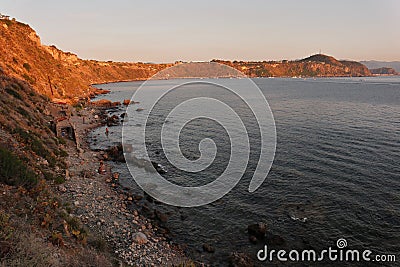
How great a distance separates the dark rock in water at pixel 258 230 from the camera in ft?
61.5

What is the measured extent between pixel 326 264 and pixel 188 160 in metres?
20.6

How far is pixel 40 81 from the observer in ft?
193

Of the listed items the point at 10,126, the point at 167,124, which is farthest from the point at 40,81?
the point at 10,126

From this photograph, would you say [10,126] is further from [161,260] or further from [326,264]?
[326,264]

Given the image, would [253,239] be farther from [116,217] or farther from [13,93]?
[13,93]

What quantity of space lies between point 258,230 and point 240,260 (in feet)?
11.4

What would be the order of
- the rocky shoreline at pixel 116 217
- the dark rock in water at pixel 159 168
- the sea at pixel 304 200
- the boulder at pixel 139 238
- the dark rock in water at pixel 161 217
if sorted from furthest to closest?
the dark rock in water at pixel 159 168 < the dark rock in water at pixel 161 217 < the sea at pixel 304 200 < the boulder at pixel 139 238 < the rocky shoreline at pixel 116 217

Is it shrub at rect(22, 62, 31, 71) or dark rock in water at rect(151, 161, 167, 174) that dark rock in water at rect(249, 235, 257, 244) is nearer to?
dark rock in water at rect(151, 161, 167, 174)

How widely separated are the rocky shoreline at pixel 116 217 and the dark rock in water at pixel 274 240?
19.8 feet

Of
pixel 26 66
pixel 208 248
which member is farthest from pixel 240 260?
pixel 26 66

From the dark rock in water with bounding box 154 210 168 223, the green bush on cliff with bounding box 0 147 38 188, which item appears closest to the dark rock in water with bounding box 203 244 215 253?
the dark rock in water with bounding box 154 210 168 223

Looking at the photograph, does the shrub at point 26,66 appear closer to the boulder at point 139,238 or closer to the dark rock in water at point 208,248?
the boulder at point 139,238

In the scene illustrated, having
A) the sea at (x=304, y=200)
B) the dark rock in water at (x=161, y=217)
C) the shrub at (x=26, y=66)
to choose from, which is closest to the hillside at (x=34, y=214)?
the dark rock in water at (x=161, y=217)

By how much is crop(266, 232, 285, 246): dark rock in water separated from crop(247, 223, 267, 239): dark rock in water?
16.5 inches
